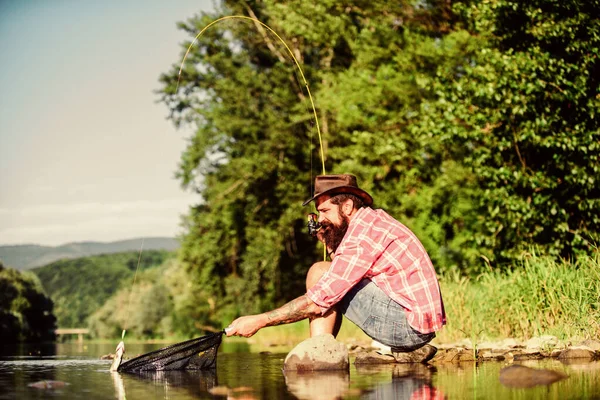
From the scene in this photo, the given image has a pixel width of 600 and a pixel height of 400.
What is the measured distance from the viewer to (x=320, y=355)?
6.42m

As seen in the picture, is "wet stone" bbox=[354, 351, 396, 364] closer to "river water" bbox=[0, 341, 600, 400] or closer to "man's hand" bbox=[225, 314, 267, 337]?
"river water" bbox=[0, 341, 600, 400]

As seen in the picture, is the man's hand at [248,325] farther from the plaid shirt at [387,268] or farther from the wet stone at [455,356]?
the wet stone at [455,356]

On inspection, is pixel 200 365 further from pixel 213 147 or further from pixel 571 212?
pixel 213 147

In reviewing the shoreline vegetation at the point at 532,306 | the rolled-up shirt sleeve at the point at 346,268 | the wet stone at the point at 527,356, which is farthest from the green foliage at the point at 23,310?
the rolled-up shirt sleeve at the point at 346,268

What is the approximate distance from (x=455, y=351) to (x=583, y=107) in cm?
637

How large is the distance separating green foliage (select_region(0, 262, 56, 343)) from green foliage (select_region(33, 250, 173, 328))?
33.3 meters

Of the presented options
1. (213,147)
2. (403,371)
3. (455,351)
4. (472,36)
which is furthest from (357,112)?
(403,371)

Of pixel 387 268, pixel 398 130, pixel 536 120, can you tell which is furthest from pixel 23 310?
pixel 387 268

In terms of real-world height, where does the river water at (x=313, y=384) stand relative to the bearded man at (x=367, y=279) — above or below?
below

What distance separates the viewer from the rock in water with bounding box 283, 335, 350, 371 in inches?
250

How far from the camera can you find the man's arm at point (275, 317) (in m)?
5.71

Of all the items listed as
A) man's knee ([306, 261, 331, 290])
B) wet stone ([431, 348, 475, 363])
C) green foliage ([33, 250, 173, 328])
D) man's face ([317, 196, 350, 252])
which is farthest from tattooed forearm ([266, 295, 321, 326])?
green foliage ([33, 250, 173, 328])

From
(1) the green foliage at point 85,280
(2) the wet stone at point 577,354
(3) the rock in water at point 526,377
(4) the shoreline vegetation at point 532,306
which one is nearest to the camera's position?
(3) the rock in water at point 526,377

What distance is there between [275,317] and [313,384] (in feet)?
2.12
